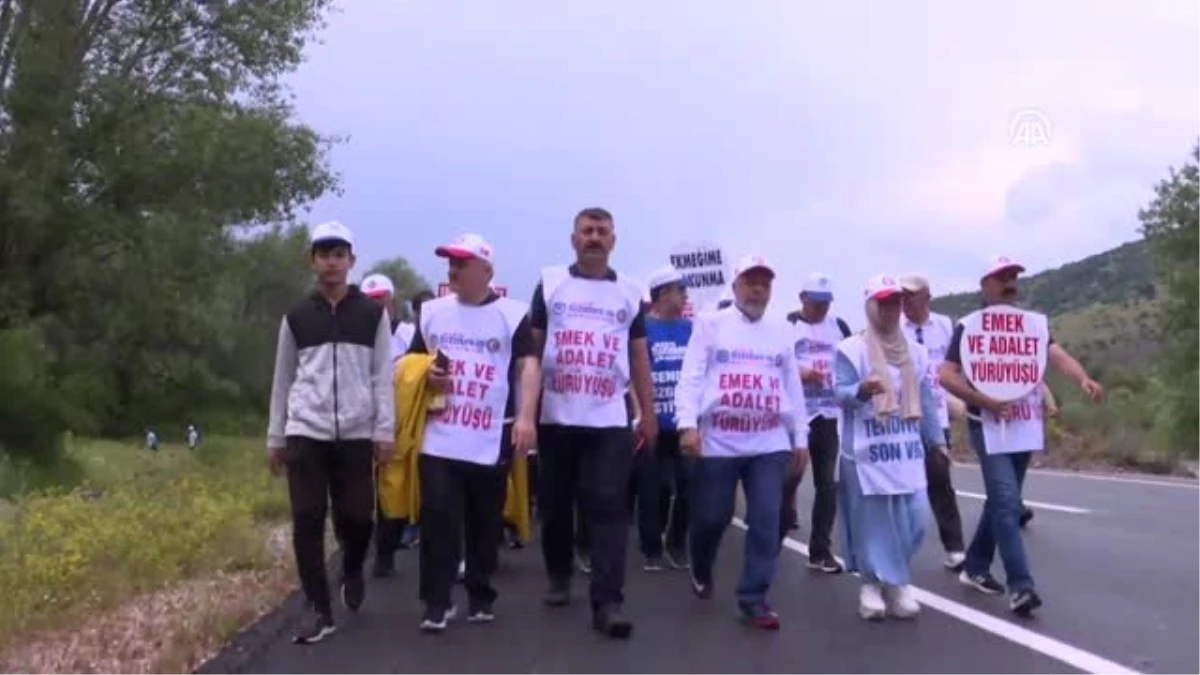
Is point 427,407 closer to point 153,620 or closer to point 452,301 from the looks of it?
point 452,301

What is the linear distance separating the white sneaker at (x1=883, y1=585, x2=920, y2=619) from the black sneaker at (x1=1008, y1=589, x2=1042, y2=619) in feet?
1.74

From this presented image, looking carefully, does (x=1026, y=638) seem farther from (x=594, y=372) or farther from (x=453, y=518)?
(x=453, y=518)

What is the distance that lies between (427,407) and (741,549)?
16.6 feet

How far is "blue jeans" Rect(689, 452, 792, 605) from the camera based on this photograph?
975cm

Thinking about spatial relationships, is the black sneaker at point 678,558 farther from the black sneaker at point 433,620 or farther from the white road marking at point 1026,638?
the black sneaker at point 433,620

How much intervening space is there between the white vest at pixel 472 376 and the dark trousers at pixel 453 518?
0.10 metres

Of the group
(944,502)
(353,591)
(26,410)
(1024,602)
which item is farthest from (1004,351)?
(26,410)

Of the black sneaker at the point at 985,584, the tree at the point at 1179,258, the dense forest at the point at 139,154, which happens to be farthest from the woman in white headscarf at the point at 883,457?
the tree at the point at 1179,258

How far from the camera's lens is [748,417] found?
989 cm

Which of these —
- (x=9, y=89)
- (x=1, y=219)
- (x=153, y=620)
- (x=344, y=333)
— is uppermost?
(x=9, y=89)

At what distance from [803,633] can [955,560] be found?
3020 mm

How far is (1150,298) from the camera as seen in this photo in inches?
2987

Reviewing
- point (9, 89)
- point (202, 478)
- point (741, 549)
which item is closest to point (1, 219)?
point (9, 89)

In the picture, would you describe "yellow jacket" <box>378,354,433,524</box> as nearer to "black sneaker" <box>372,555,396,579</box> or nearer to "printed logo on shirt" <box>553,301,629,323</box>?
"printed logo on shirt" <box>553,301,629,323</box>
